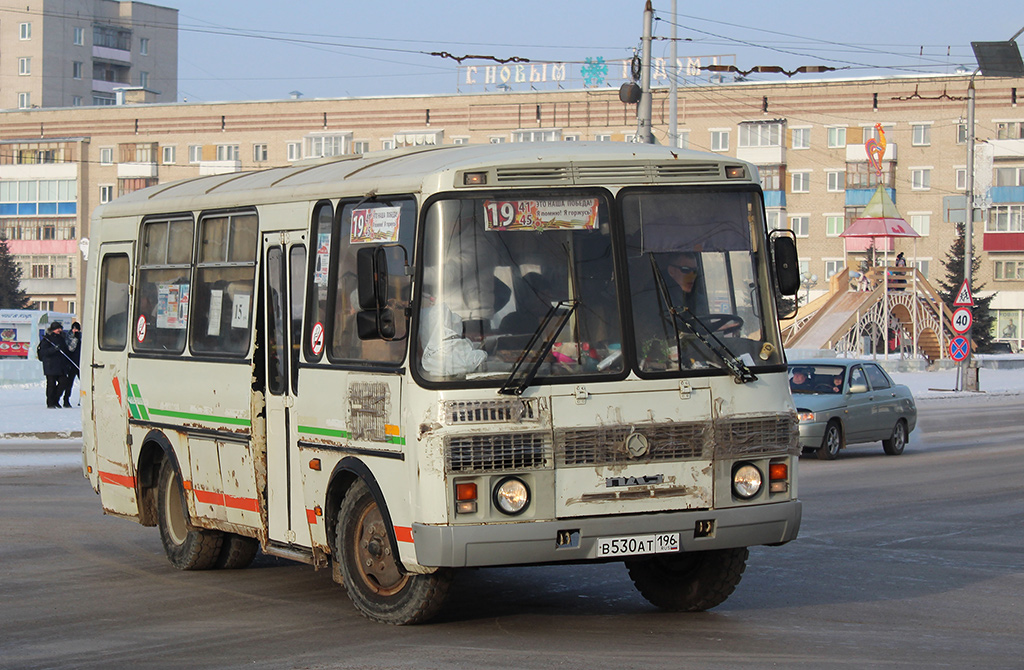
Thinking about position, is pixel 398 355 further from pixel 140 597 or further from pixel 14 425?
pixel 14 425

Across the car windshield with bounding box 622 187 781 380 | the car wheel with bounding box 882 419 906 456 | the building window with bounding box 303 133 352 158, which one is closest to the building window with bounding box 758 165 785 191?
the building window with bounding box 303 133 352 158

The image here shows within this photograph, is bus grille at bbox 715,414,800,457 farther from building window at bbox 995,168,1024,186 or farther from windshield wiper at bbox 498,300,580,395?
building window at bbox 995,168,1024,186

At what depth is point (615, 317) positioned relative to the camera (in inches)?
310

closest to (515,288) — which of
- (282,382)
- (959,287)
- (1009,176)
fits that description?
(282,382)

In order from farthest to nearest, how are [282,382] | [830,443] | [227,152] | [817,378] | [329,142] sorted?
[227,152]
[329,142]
[817,378]
[830,443]
[282,382]

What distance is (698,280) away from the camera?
320 inches

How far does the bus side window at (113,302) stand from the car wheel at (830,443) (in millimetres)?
11984

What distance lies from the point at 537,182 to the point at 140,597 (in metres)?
3.91

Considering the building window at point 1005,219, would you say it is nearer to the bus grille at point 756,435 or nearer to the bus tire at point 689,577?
the bus tire at point 689,577

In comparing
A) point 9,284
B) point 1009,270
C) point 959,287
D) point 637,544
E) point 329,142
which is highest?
point 329,142

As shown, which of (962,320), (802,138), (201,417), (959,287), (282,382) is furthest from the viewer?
(802,138)

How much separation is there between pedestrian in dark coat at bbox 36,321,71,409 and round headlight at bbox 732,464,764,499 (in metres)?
20.9

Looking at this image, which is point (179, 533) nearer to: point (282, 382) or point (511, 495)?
point (282, 382)

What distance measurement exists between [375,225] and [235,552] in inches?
144
